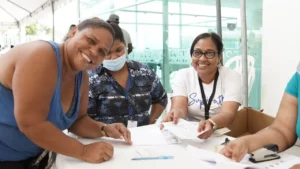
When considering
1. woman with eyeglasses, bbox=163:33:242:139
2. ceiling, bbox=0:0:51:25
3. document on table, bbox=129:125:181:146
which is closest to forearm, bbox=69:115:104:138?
document on table, bbox=129:125:181:146

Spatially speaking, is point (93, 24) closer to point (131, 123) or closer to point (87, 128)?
point (87, 128)

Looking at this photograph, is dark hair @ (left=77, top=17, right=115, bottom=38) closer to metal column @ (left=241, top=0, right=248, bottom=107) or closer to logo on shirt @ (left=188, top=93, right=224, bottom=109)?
logo on shirt @ (left=188, top=93, right=224, bottom=109)

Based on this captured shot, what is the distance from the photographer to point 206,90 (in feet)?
5.65

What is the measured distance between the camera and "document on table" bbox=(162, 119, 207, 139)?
112 cm

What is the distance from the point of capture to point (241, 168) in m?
0.82

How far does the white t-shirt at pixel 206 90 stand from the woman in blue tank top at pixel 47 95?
0.65 m

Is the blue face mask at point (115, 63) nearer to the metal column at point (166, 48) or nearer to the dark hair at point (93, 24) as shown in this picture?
the dark hair at point (93, 24)

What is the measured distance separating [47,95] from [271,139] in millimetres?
876

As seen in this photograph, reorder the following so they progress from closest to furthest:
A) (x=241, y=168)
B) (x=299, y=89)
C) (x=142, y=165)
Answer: (x=241, y=168) → (x=142, y=165) → (x=299, y=89)

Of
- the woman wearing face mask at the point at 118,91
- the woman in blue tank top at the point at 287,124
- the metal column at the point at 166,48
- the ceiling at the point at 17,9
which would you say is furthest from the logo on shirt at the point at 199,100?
the ceiling at the point at 17,9

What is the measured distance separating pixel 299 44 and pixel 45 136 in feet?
5.91

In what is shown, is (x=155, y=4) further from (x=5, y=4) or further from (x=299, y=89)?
(x=5, y=4)

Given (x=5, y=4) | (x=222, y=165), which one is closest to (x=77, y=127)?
(x=222, y=165)

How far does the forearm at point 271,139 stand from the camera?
3.43 ft
